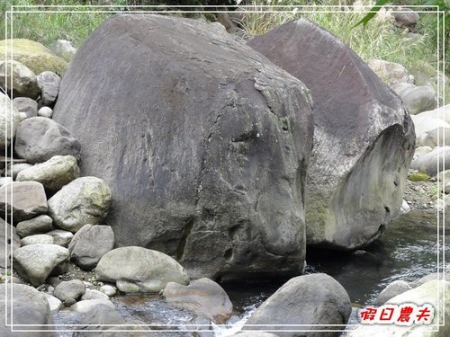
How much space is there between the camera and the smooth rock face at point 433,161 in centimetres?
946

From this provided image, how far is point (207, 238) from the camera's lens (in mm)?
5000

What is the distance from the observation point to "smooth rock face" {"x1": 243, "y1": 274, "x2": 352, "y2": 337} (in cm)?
420

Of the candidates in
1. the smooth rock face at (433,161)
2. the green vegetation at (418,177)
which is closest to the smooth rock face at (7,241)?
the green vegetation at (418,177)

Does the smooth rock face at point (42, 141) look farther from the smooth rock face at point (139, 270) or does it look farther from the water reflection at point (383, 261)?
the water reflection at point (383, 261)

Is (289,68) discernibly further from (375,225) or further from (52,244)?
(52,244)

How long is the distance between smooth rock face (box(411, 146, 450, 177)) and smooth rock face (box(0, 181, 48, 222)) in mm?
5582

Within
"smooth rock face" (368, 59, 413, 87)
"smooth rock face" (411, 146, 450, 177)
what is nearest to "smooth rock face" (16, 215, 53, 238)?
"smooth rock face" (411, 146, 450, 177)

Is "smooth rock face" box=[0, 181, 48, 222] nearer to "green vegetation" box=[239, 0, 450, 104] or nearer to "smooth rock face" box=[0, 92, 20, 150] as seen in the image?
"smooth rock face" box=[0, 92, 20, 150]

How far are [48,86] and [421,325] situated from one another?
3.98 meters

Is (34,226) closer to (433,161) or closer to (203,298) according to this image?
(203,298)

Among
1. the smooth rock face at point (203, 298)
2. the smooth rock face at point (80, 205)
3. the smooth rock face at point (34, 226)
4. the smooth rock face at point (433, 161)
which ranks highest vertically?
the smooth rock face at point (80, 205)

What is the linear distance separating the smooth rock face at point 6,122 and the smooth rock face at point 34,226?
0.91m

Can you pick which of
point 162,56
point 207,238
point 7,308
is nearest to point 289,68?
point 162,56

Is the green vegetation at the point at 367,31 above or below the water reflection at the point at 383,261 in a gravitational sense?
above
